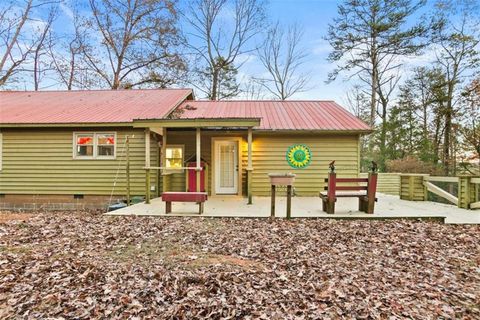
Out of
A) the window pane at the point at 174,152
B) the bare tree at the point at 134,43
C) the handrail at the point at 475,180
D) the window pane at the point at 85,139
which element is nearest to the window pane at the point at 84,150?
the window pane at the point at 85,139

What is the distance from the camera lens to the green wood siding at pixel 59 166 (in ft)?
31.5

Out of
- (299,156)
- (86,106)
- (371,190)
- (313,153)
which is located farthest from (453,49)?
(86,106)

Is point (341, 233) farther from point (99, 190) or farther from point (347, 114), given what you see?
point (99, 190)

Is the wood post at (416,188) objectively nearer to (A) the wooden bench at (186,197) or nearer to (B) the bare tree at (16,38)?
(A) the wooden bench at (186,197)

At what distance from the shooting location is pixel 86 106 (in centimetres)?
1087

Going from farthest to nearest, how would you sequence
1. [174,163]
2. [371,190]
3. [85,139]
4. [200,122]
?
1. [174,163]
2. [85,139]
3. [200,122]
4. [371,190]

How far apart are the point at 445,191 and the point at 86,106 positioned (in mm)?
12777

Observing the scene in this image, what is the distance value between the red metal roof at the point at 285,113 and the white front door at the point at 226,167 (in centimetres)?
111

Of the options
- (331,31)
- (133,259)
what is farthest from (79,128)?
(331,31)

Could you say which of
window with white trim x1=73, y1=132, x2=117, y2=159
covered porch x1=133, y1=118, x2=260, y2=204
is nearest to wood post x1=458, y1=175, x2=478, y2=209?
covered porch x1=133, y1=118, x2=260, y2=204

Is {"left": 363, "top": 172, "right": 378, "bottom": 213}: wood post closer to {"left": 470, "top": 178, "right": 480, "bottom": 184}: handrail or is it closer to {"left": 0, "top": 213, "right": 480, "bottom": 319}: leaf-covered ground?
{"left": 0, "top": 213, "right": 480, "bottom": 319}: leaf-covered ground

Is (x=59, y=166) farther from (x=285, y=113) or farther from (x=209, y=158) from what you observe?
(x=285, y=113)

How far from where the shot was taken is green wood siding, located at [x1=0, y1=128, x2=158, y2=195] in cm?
961

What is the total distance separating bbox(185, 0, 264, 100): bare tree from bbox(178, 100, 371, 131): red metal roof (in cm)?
756
